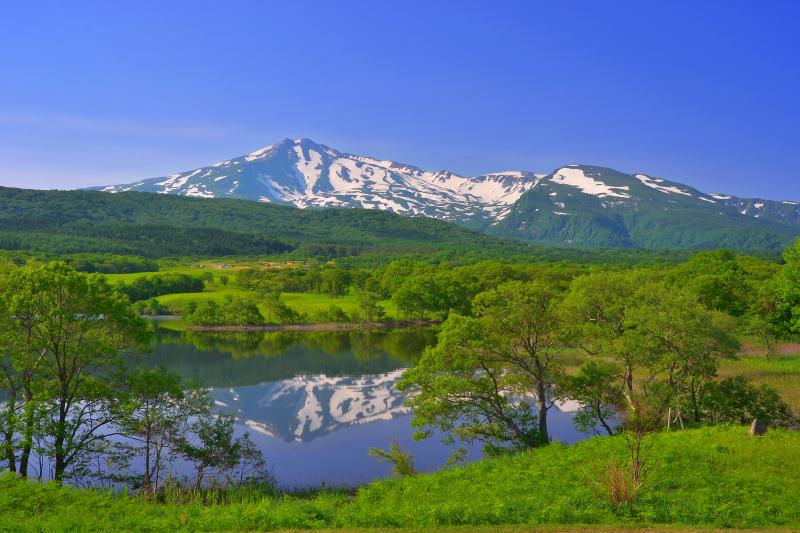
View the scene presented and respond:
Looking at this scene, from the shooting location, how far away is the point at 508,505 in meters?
16.8

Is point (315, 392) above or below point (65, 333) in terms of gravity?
below

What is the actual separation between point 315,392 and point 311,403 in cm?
407

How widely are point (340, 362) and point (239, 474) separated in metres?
38.1

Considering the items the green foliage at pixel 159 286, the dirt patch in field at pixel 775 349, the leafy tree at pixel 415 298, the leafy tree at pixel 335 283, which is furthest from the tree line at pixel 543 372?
the green foliage at pixel 159 286

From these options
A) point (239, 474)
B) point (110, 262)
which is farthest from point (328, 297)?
point (239, 474)

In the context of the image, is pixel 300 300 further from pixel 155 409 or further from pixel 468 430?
pixel 155 409

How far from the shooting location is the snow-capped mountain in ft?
136

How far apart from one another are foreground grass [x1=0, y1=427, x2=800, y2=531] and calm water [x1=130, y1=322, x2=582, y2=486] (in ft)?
32.6

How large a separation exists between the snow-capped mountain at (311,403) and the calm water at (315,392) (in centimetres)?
8

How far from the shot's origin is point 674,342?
101 feet

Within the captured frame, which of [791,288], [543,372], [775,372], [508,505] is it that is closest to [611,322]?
[543,372]

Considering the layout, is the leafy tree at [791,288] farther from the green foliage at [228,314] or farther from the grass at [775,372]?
the green foliage at [228,314]

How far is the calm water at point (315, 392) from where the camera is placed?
33031 mm

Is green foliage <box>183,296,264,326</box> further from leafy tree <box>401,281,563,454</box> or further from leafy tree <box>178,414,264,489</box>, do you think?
leafy tree <box>401,281,563,454</box>
